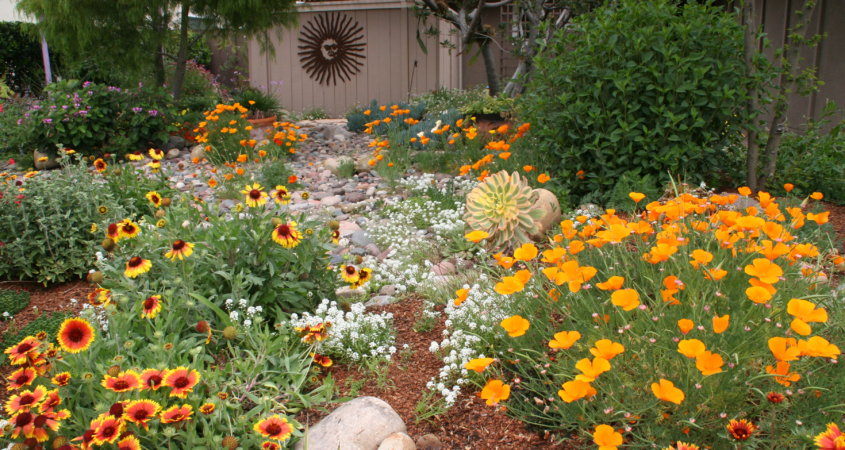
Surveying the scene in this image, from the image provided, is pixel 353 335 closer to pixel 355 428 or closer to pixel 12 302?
pixel 355 428

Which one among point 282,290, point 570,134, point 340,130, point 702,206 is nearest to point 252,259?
point 282,290

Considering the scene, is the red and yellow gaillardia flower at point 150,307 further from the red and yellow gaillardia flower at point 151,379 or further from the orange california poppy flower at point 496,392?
the orange california poppy flower at point 496,392

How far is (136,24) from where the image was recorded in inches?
291

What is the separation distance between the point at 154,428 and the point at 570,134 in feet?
10.3

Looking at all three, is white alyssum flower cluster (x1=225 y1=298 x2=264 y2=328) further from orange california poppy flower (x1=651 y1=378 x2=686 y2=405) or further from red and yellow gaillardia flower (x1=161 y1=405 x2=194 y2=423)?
orange california poppy flower (x1=651 y1=378 x2=686 y2=405)

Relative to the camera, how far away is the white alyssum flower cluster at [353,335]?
2.21 m

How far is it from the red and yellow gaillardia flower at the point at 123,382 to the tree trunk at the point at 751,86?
12.5 feet

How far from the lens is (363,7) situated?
10836mm

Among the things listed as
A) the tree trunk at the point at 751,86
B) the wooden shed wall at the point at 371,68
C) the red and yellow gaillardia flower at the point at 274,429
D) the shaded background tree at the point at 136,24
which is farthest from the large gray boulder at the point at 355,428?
the wooden shed wall at the point at 371,68

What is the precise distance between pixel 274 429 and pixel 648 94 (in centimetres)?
320

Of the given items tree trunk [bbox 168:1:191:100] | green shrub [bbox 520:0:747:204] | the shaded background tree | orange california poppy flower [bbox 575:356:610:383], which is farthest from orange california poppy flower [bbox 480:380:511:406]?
tree trunk [bbox 168:1:191:100]

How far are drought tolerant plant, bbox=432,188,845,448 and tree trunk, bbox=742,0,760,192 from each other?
1.99 meters

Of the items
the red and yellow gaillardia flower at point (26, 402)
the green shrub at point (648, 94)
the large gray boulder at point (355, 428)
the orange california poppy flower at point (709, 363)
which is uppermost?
the green shrub at point (648, 94)

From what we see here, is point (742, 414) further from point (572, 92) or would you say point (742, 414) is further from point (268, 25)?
point (268, 25)
